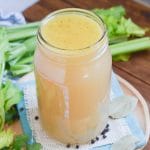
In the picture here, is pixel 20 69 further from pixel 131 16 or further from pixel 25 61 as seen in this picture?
pixel 131 16

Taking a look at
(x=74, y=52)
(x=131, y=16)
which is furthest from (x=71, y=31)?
(x=131, y=16)

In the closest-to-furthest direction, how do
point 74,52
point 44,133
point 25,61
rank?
point 74,52, point 44,133, point 25,61

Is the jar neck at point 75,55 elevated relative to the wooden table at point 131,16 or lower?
elevated

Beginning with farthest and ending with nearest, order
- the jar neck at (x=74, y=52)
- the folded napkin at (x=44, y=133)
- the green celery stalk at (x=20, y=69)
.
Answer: the green celery stalk at (x=20, y=69)
the folded napkin at (x=44, y=133)
the jar neck at (x=74, y=52)

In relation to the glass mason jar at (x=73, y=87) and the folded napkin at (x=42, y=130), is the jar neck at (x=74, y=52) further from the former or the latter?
the folded napkin at (x=42, y=130)

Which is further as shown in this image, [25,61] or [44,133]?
[25,61]

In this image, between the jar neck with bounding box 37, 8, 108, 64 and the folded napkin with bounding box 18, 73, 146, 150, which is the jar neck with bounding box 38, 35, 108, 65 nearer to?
the jar neck with bounding box 37, 8, 108, 64

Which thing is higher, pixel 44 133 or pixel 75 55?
pixel 75 55

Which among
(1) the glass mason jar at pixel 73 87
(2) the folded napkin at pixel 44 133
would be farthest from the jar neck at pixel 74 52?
(2) the folded napkin at pixel 44 133
